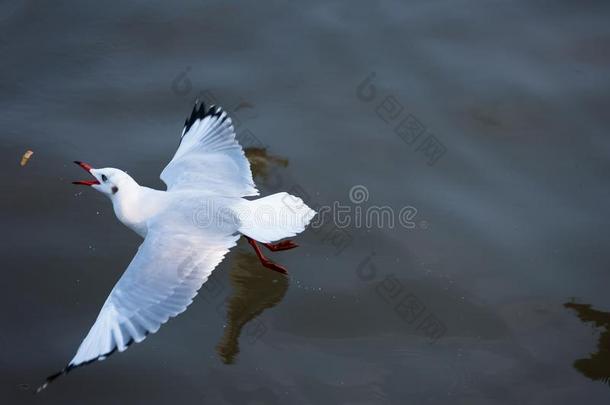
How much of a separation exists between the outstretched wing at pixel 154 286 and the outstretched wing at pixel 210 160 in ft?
1.56

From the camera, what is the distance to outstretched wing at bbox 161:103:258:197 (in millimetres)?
5156

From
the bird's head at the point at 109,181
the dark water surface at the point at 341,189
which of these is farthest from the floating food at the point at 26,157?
the bird's head at the point at 109,181

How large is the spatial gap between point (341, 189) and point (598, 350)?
1.76 meters

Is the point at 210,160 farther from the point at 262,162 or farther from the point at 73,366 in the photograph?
the point at 73,366

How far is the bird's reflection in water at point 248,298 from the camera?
4.56 metres

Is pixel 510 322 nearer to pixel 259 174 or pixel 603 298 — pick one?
pixel 603 298

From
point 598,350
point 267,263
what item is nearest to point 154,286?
point 267,263

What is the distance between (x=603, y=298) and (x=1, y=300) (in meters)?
3.18

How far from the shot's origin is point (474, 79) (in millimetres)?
6121

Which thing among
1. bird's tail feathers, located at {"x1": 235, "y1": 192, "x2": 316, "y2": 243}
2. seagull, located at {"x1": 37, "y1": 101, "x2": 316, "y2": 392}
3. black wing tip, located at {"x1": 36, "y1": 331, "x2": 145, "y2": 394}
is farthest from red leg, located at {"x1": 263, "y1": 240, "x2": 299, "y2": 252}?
black wing tip, located at {"x1": 36, "y1": 331, "x2": 145, "y2": 394}

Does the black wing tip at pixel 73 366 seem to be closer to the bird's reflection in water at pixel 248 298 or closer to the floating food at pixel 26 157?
Result: the bird's reflection in water at pixel 248 298

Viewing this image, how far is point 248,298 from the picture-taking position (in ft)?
15.8

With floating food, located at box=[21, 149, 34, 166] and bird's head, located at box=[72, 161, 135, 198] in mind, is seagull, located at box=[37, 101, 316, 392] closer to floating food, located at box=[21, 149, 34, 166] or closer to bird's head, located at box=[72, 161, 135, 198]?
bird's head, located at box=[72, 161, 135, 198]

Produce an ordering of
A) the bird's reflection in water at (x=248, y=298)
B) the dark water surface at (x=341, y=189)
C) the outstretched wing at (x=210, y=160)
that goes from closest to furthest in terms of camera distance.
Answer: the dark water surface at (x=341, y=189) < the bird's reflection in water at (x=248, y=298) < the outstretched wing at (x=210, y=160)
